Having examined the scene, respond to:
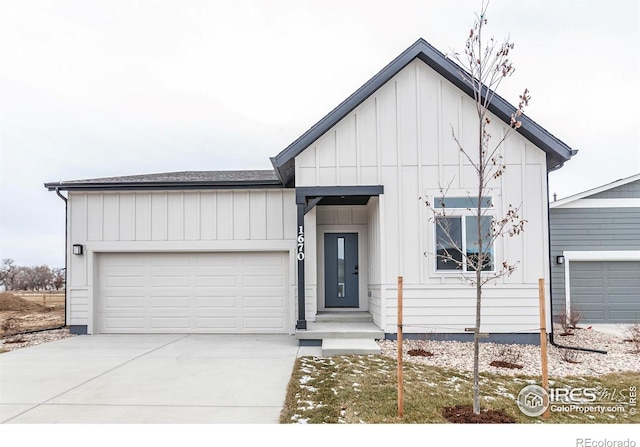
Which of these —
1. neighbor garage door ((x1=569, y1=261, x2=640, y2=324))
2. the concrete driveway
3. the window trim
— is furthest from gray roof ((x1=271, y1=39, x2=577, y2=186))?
neighbor garage door ((x1=569, y1=261, x2=640, y2=324))

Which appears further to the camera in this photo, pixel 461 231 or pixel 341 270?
pixel 341 270

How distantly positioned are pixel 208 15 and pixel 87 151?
11280 mm

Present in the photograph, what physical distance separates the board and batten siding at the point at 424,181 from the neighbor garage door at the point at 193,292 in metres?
2.69

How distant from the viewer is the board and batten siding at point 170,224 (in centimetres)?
995

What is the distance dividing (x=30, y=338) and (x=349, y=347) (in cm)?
723

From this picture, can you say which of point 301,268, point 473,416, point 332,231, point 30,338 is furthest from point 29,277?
point 473,416

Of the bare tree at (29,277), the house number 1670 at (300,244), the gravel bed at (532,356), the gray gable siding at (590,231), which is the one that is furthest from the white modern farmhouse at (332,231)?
the bare tree at (29,277)

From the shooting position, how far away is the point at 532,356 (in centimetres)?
712

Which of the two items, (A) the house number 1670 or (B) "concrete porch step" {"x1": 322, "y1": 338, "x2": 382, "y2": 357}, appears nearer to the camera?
(B) "concrete porch step" {"x1": 322, "y1": 338, "x2": 382, "y2": 357}

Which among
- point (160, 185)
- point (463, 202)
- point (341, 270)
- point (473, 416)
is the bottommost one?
point (473, 416)

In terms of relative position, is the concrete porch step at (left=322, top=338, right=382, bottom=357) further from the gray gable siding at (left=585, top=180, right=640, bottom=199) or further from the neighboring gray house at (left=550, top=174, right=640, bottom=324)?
the gray gable siding at (left=585, top=180, right=640, bottom=199)

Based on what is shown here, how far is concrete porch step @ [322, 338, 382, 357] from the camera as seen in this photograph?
7141 millimetres

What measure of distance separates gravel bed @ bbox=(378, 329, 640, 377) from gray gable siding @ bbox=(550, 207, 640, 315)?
3056 millimetres

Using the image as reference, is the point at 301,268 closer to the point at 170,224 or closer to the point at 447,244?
the point at 447,244
